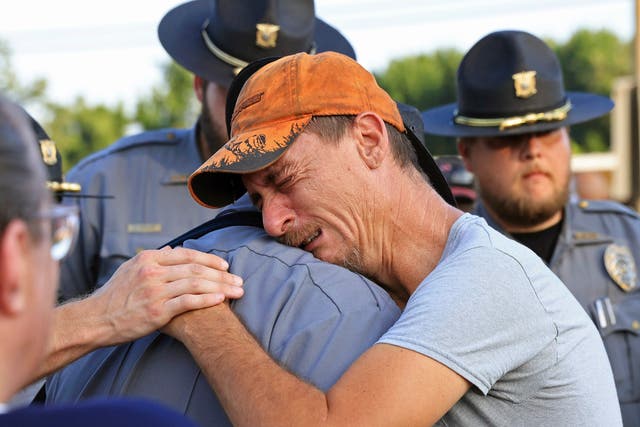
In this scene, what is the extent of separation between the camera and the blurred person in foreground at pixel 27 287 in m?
1.23

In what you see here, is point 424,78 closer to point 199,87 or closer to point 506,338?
point 199,87

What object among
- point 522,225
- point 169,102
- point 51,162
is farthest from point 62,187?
point 169,102

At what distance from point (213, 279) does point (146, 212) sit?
2621 millimetres

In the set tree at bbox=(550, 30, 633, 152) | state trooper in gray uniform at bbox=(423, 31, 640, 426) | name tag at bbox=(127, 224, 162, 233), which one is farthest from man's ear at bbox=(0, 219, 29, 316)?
tree at bbox=(550, 30, 633, 152)

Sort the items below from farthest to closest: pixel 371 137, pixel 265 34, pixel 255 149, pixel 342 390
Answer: pixel 265 34
pixel 371 137
pixel 255 149
pixel 342 390

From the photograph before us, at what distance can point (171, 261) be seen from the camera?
251cm

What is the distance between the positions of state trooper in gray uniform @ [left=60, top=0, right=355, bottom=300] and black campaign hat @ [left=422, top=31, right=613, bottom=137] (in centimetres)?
65

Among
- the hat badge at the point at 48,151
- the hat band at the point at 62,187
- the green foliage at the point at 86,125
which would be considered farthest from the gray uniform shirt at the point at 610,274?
the green foliage at the point at 86,125

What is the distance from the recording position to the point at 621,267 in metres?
5.06

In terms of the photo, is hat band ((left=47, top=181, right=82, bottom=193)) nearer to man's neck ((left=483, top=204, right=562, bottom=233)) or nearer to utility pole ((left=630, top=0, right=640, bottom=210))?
man's neck ((left=483, top=204, right=562, bottom=233))

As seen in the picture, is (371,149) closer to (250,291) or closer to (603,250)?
(250,291)

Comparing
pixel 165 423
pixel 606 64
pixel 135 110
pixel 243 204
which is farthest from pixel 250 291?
pixel 606 64

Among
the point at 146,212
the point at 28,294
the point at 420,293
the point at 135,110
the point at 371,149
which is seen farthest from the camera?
the point at 135,110

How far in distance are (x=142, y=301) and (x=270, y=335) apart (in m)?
0.33
